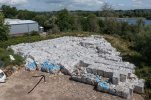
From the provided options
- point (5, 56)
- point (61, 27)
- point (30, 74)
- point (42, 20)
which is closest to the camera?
point (30, 74)

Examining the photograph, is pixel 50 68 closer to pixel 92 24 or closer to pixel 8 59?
pixel 8 59

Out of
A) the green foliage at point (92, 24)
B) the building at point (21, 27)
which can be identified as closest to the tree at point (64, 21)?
the green foliage at point (92, 24)

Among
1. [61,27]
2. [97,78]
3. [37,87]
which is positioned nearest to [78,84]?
[97,78]

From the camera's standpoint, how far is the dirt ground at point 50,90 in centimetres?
1428

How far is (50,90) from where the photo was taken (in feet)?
49.5

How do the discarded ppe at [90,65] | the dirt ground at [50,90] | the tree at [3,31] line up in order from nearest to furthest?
the dirt ground at [50,90]
the discarded ppe at [90,65]
the tree at [3,31]

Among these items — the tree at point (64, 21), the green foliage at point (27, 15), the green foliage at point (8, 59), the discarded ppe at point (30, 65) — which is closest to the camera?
the discarded ppe at point (30, 65)

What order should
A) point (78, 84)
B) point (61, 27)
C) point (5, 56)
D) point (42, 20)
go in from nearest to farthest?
point (78, 84) → point (5, 56) → point (61, 27) → point (42, 20)

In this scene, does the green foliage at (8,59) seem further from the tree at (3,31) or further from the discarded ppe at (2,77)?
the tree at (3,31)

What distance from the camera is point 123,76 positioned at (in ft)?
51.0

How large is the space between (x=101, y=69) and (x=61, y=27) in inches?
1433

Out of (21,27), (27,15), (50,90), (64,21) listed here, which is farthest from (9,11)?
(50,90)

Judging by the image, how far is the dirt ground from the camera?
562 inches

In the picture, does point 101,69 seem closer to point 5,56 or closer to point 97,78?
point 97,78
